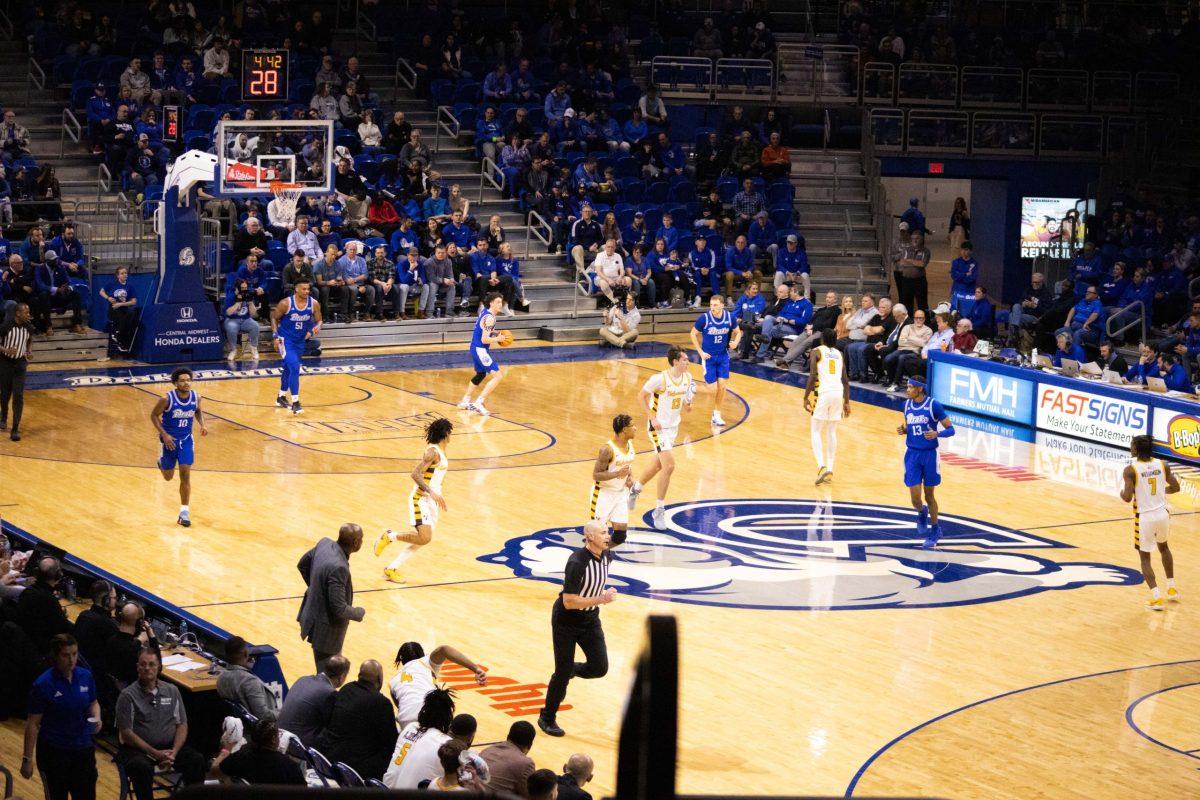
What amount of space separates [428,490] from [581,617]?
3.32 metres

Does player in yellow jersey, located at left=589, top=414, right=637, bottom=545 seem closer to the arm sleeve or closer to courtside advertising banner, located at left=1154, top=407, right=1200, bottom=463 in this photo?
the arm sleeve

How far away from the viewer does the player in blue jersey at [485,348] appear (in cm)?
2153

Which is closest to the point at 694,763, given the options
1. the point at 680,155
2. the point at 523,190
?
the point at 523,190

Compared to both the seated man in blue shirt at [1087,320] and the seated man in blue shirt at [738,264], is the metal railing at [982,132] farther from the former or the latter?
the seated man in blue shirt at [1087,320]

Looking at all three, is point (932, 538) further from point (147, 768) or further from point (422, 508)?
point (147, 768)

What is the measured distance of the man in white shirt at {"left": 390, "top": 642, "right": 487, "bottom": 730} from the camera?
9883 mm

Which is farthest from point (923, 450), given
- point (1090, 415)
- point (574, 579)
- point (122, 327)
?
point (122, 327)

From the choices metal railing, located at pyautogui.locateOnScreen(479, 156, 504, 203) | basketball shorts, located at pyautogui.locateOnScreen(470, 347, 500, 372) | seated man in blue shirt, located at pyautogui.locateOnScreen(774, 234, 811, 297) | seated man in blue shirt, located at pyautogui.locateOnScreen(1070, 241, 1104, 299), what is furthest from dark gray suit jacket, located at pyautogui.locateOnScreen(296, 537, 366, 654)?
metal railing, located at pyautogui.locateOnScreen(479, 156, 504, 203)

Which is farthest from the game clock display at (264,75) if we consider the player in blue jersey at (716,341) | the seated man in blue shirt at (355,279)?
the player in blue jersey at (716,341)

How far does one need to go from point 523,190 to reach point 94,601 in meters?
21.0

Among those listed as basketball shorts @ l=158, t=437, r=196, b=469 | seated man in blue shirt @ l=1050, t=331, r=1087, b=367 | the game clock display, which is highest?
the game clock display

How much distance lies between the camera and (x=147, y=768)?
9398 millimetres

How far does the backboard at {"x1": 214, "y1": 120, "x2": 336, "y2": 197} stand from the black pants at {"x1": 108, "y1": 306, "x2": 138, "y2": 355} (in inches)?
104

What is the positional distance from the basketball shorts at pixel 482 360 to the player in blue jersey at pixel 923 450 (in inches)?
282
